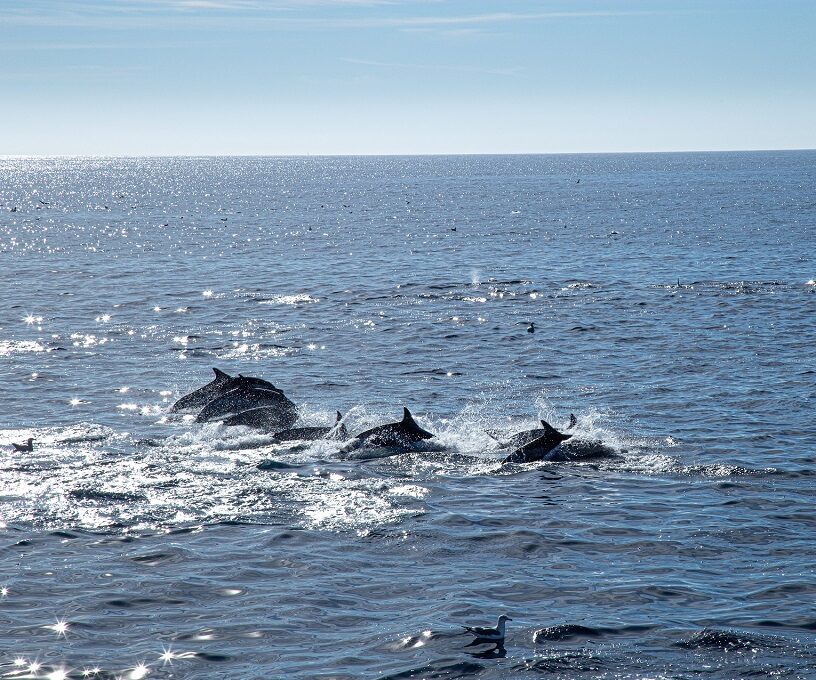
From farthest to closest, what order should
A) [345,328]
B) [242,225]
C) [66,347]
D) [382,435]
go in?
[242,225] → [345,328] → [66,347] → [382,435]

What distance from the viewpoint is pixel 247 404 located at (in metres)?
31.5

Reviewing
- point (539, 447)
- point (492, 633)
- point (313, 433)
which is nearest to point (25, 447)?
point (313, 433)

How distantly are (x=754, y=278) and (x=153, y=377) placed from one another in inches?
1750

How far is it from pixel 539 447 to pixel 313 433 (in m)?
6.85

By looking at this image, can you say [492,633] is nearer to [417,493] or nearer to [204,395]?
[417,493]

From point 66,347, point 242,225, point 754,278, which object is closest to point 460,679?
point 66,347

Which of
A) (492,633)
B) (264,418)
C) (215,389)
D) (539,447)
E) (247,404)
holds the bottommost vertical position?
(492,633)

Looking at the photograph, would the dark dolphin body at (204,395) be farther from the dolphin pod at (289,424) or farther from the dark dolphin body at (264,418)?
the dark dolphin body at (264,418)

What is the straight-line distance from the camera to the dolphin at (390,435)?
1097 inches

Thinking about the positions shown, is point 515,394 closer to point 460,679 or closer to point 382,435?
point 382,435

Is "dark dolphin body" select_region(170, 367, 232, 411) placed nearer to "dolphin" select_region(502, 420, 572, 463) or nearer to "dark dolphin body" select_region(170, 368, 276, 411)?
"dark dolphin body" select_region(170, 368, 276, 411)

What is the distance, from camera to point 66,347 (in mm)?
44781

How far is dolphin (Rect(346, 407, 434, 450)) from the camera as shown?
91.4 ft

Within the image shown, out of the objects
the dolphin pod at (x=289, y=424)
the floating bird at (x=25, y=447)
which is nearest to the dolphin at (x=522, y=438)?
the dolphin pod at (x=289, y=424)
